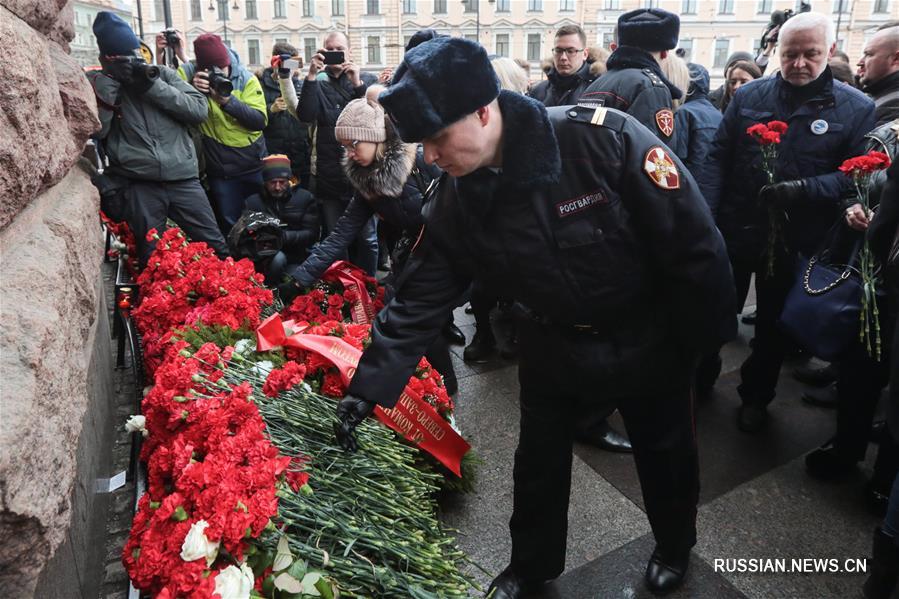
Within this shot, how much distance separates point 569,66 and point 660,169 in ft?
10.3

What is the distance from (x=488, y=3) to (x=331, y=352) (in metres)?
47.2

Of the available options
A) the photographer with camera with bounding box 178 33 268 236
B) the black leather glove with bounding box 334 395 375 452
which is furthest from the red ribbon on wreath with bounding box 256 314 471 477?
the photographer with camera with bounding box 178 33 268 236

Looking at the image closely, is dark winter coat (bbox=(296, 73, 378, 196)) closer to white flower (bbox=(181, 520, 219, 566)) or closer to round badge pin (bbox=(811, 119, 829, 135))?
round badge pin (bbox=(811, 119, 829, 135))

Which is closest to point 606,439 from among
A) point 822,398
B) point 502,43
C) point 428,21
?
point 822,398

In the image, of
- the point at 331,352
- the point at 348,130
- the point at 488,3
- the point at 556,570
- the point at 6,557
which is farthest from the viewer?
the point at 488,3

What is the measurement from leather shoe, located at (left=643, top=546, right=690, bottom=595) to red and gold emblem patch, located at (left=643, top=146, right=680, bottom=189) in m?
1.41

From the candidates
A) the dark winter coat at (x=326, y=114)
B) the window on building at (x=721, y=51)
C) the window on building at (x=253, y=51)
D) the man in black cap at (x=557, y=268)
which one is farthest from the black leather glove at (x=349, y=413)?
the window on building at (x=721, y=51)

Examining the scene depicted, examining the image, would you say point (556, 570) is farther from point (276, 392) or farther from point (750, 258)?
point (750, 258)

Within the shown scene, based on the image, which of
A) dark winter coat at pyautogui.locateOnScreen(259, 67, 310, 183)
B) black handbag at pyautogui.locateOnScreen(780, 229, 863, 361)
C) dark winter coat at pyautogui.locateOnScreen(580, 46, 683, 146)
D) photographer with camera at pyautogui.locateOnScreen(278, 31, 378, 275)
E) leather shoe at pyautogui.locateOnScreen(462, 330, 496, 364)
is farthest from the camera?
dark winter coat at pyautogui.locateOnScreen(259, 67, 310, 183)

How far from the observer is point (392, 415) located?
8.61 ft

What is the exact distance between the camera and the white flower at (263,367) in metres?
2.70

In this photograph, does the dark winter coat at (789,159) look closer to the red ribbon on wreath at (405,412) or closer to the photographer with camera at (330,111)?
the red ribbon on wreath at (405,412)

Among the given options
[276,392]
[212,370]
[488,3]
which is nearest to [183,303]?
[212,370]

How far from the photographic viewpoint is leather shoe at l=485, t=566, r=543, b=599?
230cm
